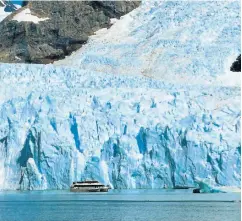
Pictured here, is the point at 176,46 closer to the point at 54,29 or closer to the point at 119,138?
the point at 54,29

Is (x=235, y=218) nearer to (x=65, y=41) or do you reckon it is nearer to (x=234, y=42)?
(x=234, y=42)

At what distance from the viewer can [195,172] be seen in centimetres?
3127

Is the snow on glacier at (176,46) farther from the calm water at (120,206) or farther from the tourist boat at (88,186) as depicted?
the calm water at (120,206)

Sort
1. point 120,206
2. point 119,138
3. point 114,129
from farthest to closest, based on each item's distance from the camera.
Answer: point 114,129, point 119,138, point 120,206

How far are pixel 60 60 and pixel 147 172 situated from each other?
15.6m

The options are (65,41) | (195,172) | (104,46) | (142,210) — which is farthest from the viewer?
(65,41)

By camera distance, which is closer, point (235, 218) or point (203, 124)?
point (235, 218)

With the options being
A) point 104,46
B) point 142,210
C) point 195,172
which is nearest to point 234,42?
point 104,46

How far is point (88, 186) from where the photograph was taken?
33031 millimetres

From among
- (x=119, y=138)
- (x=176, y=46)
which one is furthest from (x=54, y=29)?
(x=119, y=138)

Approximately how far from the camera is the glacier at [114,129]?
31.4 meters

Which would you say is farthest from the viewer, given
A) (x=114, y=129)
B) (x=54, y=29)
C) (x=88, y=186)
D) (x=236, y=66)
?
(x=54, y=29)

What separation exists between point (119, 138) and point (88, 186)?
2.38m

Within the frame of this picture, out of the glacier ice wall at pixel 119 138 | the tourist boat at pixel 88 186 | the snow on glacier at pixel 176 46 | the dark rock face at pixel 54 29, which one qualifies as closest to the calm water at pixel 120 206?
the tourist boat at pixel 88 186
